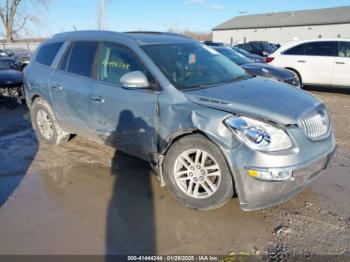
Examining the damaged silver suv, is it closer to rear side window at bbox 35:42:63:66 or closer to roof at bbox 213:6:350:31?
rear side window at bbox 35:42:63:66

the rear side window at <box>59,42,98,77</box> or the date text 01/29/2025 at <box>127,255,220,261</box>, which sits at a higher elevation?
the rear side window at <box>59,42,98,77</box>

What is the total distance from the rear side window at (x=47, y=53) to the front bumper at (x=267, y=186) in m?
3.61

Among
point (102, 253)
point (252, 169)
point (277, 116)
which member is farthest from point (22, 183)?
point (277, 116)

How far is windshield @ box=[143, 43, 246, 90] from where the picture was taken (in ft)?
12.9

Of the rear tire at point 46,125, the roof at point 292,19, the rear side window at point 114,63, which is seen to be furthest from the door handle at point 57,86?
the roof at point 292,19

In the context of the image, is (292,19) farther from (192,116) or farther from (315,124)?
(192,116)

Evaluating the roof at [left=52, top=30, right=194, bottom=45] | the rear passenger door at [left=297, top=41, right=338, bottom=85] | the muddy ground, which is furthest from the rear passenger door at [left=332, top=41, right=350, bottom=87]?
the roof at [left=52, top=30, right=194, bottom=45]

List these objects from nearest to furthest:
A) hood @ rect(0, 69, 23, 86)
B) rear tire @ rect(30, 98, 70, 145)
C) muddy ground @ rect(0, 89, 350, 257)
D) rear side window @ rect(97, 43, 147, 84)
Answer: muddy ground @ rect(0, 89, 350, 257)
rear side window @ rect(97, 43, 147, 84)
rear tire @ rect(30, 98, 70, 145)
hood @ rect(0, 69, 23, 86)

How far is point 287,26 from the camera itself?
171 ft

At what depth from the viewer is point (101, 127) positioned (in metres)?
4.49

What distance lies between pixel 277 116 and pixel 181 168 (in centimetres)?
114

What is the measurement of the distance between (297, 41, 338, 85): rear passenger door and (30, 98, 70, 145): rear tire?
8.40m

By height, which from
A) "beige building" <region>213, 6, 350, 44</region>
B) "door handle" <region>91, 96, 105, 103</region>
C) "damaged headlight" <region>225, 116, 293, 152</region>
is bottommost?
"damaged headlight" <region>225, 116, 293, 152</region>

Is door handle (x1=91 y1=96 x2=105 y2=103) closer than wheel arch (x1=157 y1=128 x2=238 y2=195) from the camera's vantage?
No
